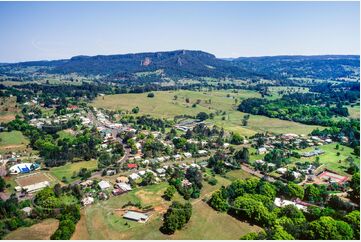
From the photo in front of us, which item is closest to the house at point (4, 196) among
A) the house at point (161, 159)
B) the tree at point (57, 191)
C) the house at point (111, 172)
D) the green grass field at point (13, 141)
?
the tree at point (57, 191)

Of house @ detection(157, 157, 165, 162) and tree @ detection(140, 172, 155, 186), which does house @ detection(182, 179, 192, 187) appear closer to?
tree @ detection(140, 172, 155, 186)

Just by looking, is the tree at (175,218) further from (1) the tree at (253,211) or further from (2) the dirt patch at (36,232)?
(2) the dirt patch at (36,232)

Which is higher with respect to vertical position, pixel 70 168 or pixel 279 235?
pixel 279 235

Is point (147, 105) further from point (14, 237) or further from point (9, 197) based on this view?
point (14, 237)

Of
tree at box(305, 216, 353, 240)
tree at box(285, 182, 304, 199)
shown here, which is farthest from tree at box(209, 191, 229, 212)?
tree at box(305, 216, 353, 240)

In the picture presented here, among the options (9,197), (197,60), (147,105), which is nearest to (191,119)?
(147,105)

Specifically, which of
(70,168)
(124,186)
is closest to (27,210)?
(124,186)

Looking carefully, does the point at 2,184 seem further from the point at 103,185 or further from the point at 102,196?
the point at 102,196
